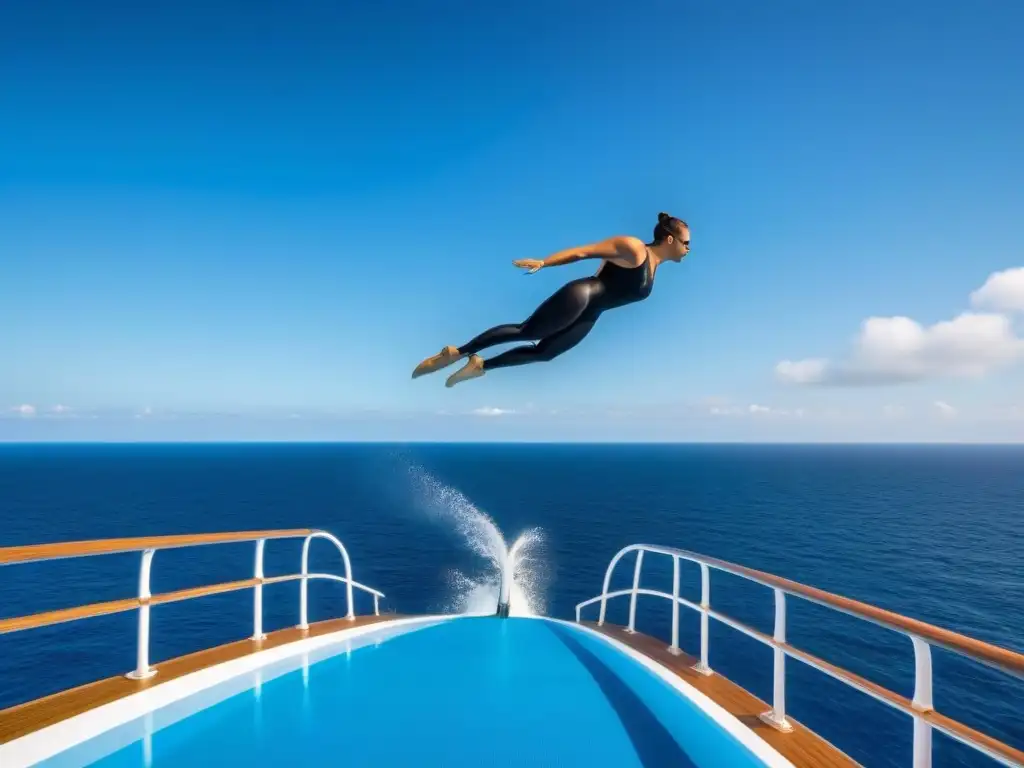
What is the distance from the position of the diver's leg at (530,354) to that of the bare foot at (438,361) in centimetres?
16

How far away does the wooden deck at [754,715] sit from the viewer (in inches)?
115

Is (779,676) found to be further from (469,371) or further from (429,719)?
(469,371)

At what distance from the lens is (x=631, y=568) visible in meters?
29.0

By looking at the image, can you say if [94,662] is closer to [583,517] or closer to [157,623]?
[157,623]

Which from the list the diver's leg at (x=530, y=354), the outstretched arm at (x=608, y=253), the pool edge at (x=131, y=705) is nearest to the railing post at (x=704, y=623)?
the diver's leg at (x=530, y=354)

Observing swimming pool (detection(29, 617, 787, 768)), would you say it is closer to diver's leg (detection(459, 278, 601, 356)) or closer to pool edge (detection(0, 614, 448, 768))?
pool edge (detection(0, 614, 448, 768))

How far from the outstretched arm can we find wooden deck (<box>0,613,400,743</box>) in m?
3.64

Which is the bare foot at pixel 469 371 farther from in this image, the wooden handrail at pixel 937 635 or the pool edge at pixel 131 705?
the pool edge at pixel 131 705

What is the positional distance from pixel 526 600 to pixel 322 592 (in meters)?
9.09

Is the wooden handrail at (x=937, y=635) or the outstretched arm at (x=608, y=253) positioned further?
the outstretched arm at (x=608, y=253)

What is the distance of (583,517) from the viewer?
46.2 m

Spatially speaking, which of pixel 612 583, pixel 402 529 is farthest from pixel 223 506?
pixel 612 583

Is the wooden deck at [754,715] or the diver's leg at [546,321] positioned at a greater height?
the diver's leg at [546,321]

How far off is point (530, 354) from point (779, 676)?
2353 mm
